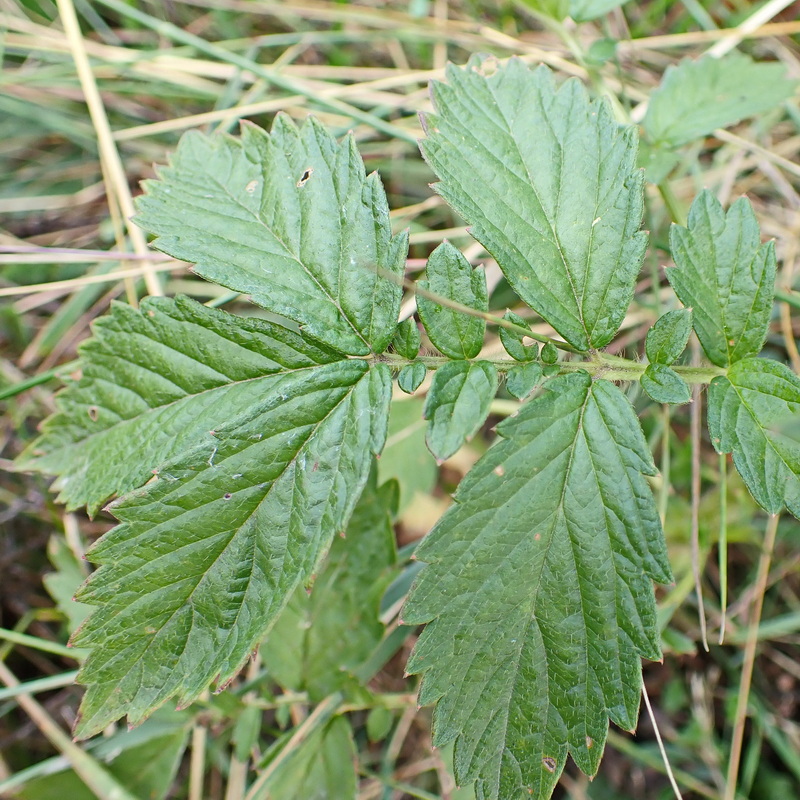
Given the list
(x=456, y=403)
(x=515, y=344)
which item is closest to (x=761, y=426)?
(x=515, y=344)

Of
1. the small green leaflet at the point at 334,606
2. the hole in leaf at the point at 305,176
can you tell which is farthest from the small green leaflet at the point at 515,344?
the small green leaflet at the point at 334,606

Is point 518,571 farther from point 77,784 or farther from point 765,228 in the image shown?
point 765,228

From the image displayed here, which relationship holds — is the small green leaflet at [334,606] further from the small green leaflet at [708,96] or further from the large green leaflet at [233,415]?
the small green leaflet at [708,96]

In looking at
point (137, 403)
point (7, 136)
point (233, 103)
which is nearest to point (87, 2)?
point (7, 136)

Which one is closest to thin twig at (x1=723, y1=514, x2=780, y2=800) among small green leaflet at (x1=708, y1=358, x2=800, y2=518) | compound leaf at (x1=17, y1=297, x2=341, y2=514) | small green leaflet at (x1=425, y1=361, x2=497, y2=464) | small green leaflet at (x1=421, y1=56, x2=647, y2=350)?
small green leaflet at (x1=708, y1=358, x2=800, y2=518)

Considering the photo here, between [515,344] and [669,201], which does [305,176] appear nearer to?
[515,344]

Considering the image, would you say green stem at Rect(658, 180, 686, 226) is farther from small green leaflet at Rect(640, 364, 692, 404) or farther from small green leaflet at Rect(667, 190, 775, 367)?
small green leaflet at Rect(640, 364, 692, 404)
